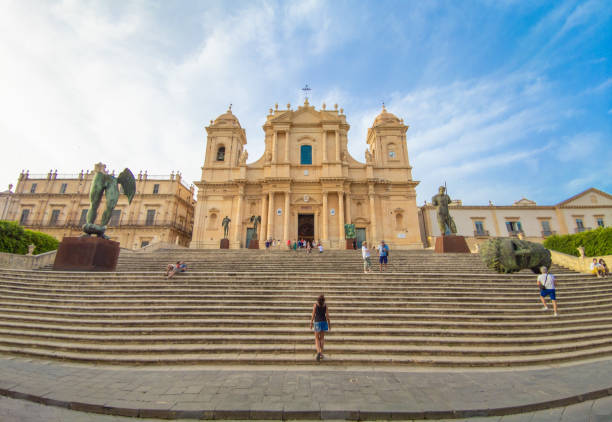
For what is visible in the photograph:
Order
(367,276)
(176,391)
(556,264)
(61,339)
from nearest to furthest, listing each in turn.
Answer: (176,391)
(61,339)
(367,276)
(556,264)

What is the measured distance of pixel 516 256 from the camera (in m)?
6.87

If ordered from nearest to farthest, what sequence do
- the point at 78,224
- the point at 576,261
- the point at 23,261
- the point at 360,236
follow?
the point at 23,261
the point at 576,261
the point at 360,236
the point at 78,224

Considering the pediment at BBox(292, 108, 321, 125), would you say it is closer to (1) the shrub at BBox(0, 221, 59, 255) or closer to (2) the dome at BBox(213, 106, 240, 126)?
(2) the dome at BBox(213, 106, 240, 126)

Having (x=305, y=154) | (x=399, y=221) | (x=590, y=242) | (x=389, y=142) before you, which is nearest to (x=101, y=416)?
(x=590, y=242)

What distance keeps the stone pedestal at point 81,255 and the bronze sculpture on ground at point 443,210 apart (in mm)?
16449

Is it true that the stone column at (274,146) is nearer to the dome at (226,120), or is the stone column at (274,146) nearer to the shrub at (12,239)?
the dome at (226,120)

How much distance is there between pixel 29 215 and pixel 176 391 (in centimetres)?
3846

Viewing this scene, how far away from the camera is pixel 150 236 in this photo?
2962cm

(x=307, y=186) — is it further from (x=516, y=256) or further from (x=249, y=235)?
(x=516, y=256)

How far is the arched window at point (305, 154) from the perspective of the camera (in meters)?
26.8

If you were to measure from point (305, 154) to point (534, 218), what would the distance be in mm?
26055

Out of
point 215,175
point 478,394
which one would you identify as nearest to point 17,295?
point 478,394

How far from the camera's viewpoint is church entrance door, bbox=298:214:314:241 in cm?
2517

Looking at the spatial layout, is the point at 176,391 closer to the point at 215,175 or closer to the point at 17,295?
the point at 17,295
